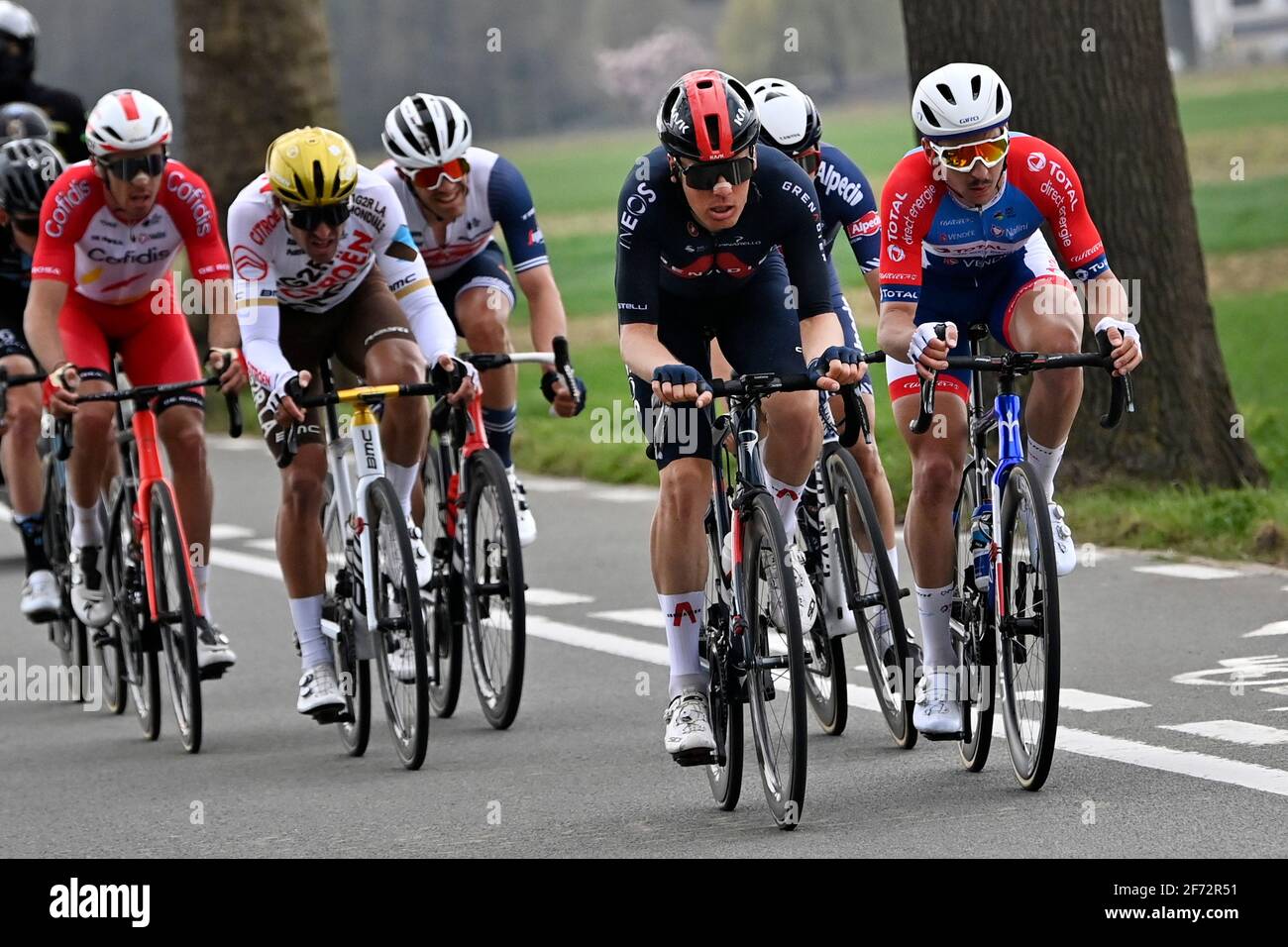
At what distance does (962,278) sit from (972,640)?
1202mm

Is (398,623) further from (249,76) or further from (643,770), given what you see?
(249,76)

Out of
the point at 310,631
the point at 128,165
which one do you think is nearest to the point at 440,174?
the point at 128,165

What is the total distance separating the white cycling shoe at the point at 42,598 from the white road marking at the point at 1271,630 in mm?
5001

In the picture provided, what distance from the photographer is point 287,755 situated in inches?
327

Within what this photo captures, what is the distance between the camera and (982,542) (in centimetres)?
687

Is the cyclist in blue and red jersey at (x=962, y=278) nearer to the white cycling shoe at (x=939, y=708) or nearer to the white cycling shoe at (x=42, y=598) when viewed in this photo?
the white cycling shoe at (x=939, y=708)

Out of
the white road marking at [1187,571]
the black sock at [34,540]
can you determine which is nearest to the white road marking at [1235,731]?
the white road marking at [1187,571]

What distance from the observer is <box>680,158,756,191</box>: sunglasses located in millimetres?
6469

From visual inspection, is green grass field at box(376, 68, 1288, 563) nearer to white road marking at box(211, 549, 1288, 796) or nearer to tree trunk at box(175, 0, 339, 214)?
white road marking at box(211, 549, 1288, 796)

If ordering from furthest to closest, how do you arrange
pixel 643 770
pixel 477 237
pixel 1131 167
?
pixel 1131 167 → pixel 477 237 → pixel 643 770

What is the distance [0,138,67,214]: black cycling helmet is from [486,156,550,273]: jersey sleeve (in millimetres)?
1800

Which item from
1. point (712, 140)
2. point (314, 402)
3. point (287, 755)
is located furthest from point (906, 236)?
point (287, 755)

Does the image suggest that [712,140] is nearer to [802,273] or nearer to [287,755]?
[802,273]

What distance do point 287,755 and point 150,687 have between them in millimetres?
851
